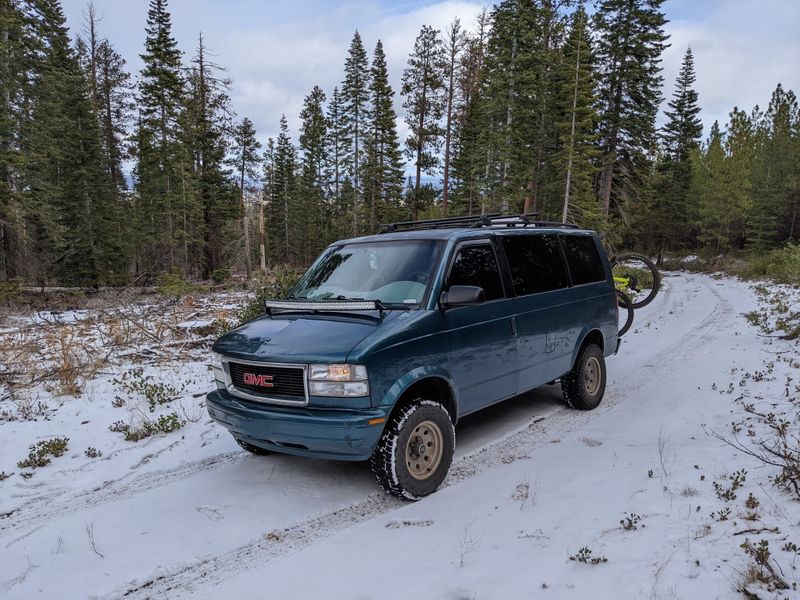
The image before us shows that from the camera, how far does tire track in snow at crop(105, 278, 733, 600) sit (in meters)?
3.19

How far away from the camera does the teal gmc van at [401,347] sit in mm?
3844

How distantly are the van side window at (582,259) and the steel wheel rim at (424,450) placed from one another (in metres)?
3.19

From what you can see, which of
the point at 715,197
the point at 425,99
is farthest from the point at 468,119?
the point at 715,197

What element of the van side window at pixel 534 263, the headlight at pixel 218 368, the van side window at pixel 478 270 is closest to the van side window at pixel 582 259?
the van side window at pixel 534 263

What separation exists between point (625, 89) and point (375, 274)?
3052 cm

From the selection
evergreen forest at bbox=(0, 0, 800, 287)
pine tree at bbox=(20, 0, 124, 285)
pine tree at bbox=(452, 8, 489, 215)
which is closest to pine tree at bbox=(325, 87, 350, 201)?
evergreen forest at bbox=(0, 0, 800, 287)

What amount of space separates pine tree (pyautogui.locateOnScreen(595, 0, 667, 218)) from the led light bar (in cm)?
2745

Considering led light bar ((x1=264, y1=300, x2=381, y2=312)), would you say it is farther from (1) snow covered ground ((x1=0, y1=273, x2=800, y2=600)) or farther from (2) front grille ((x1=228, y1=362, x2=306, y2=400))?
(1) snow covered ground ((x1=0, y1=273, x2=800, y2=600))

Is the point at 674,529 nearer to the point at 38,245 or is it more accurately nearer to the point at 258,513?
the point at 258,513

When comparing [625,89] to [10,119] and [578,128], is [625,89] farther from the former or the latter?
[10,119]

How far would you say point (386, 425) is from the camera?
404cm

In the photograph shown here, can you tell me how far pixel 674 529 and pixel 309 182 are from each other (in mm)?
51672

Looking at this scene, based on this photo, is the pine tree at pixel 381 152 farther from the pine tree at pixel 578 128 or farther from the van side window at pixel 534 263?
the van side window at pixel 534 263

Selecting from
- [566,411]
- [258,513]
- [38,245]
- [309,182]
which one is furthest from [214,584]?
[309,182]
